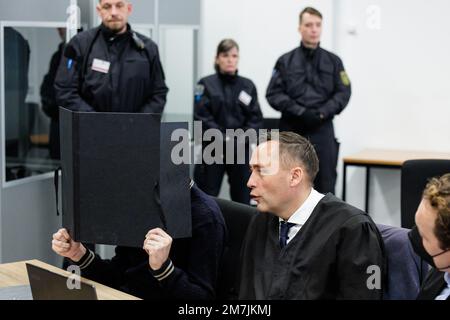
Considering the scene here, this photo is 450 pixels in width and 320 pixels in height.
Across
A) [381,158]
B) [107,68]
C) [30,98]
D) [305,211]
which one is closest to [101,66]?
[107,68]

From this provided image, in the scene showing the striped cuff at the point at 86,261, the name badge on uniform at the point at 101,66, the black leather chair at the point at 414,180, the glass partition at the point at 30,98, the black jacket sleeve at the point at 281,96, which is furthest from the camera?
the black jacket sleeve at the point at 281,96

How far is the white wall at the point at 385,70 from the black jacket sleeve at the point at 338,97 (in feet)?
2.29

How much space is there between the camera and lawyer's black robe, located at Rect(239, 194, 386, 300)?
1894 millimetres

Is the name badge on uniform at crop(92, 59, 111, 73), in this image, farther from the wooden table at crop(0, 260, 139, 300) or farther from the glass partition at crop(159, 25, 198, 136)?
the wooden table at crop(0, 260, 139, 300)

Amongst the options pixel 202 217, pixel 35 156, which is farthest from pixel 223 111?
pixel 202 217

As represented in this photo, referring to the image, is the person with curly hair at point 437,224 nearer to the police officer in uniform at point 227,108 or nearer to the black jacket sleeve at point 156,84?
the black jacket sleeve at point 156,84

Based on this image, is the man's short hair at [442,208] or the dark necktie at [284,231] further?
the dark necktie at [284,231]

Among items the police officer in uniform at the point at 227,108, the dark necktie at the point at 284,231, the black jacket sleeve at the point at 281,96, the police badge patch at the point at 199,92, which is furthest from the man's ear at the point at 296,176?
the police badge patch at the point at 199,92

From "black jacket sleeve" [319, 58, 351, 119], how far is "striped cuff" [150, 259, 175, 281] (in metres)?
2.82

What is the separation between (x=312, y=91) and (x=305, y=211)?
9.28 feet

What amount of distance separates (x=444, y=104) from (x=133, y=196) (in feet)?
Answer: 13.0

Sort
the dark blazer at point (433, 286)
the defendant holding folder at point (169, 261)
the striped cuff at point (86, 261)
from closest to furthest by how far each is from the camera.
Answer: the dark blazer at point (433, 286) → the defendant holding folder at point (169, 261) → the striped cuff at point (86, 261)

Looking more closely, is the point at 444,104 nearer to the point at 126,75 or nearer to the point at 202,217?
the point at 126,75

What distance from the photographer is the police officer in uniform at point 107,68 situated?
378 cm
